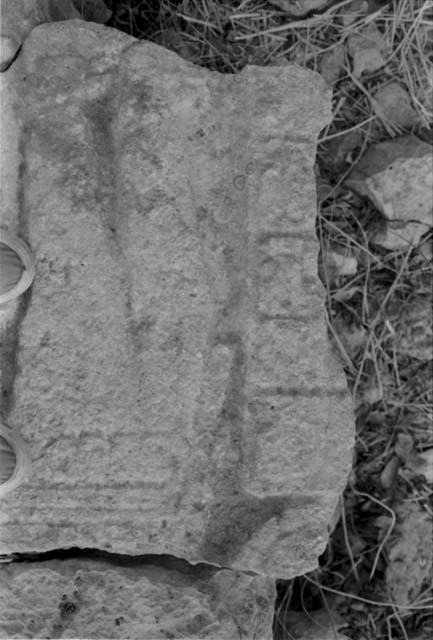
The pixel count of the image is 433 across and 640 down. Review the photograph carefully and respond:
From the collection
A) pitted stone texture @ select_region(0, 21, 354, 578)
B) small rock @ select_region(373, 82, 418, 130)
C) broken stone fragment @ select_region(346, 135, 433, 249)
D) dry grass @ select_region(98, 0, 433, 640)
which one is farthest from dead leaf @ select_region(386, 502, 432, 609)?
small rock @ select_region(373, 82, 418, 130)

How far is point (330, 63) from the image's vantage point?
200 centimetres

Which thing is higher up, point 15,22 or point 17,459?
point 15,22

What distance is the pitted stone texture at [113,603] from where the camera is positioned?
153 cm

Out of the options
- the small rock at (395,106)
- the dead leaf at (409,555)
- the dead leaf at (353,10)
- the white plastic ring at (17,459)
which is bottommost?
the dead leaf at (409,555)

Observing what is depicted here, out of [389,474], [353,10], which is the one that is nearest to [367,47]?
[353,10]

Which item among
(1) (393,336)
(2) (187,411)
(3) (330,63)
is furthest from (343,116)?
(2) (187,411)


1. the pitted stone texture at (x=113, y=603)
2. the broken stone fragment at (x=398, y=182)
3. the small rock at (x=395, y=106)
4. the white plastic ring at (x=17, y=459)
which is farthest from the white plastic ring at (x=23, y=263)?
the small rock at (x=395, y=106)

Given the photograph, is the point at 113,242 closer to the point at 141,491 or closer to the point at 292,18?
the point at 141,491

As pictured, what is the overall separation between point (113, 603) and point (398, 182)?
1.11 m

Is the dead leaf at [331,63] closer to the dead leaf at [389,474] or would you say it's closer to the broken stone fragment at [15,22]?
the broken stone fragment at [15,22]

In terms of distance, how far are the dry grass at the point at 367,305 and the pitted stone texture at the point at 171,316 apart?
42cm

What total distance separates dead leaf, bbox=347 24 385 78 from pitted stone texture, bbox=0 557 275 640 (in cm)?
121

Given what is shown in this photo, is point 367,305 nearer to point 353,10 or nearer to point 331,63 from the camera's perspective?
point 331,63

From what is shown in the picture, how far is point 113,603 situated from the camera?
5.06 feet
